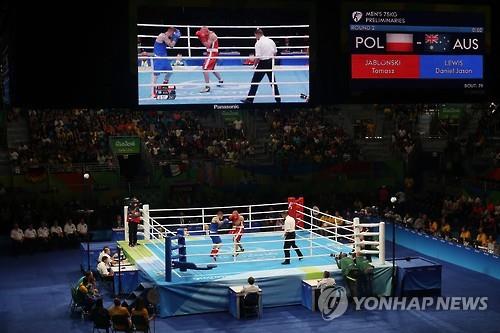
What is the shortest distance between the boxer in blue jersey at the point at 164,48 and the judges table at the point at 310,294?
5.40 m

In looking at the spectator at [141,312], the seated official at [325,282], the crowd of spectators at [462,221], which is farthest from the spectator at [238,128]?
the spectator at [141,312]

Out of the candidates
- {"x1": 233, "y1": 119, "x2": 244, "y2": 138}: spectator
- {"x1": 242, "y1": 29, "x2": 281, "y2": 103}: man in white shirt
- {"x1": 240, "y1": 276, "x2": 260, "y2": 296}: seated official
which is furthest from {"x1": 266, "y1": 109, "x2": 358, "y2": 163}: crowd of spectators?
{"x1": 242, "y1": 29, "x2": 281, "y2": 103}: man in white shirt

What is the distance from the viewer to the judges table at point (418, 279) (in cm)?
1398

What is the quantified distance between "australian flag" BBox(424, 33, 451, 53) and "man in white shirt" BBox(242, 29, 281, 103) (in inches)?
75.5

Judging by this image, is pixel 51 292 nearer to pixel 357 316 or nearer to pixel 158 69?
pixel 357 316

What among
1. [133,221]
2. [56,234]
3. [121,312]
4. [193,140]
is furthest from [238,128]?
[121,312]

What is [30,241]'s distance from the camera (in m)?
19.4

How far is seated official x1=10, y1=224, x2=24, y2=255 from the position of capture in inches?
754

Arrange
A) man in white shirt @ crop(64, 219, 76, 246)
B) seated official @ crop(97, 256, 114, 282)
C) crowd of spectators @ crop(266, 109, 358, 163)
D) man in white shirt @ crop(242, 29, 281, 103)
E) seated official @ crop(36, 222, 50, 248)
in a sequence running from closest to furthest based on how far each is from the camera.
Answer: man in white shirt @ crop(242, 29, 281, 103) → seated official @ crop(97, 256, 114, 282) → seated official @ crop(36, 222, 50, 248) → man in white shirt @ crop(64, 219, 76, 246) → crowd of spectators @ crop(266, 109, 358, 163)

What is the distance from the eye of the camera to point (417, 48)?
30.7 feet

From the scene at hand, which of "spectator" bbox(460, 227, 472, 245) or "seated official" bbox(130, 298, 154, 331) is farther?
"spectator" bbox(460, 227, 472, 245)

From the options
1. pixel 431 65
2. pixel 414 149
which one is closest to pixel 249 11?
pixel 431 65

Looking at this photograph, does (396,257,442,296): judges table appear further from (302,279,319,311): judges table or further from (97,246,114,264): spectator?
(97,246,114,264): spectator

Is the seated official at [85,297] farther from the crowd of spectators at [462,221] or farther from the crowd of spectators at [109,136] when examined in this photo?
the crowd of spectators at [109,136]
